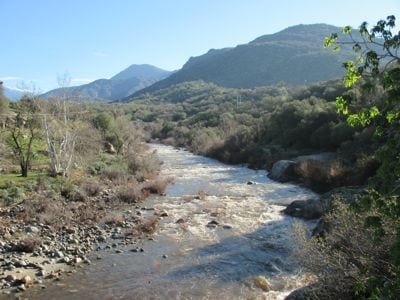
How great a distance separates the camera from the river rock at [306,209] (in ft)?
60.5

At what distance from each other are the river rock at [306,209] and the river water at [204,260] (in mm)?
517

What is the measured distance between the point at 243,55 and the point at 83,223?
16442cm

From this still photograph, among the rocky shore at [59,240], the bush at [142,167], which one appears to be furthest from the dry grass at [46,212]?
the bush at [142,167]

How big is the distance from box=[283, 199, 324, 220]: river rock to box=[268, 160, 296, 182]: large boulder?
981cm

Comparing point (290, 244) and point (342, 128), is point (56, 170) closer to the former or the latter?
point (290, 244)

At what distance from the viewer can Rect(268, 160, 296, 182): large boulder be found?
2976 centimetres

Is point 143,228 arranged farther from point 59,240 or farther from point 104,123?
point 104,123

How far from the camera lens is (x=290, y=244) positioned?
14.9 metres

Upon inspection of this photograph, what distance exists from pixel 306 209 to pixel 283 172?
1130 centimetres

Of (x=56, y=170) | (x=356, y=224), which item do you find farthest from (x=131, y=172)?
(x=356, y=224)

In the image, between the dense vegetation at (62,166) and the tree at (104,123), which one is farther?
the tree at (104,123)

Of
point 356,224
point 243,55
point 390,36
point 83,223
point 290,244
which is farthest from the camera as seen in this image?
point 243,55

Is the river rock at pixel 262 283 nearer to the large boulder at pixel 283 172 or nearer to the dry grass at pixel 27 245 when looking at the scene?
the dry grass at pixel 27 245

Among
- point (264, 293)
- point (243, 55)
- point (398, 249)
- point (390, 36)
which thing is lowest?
point (264, 293)
